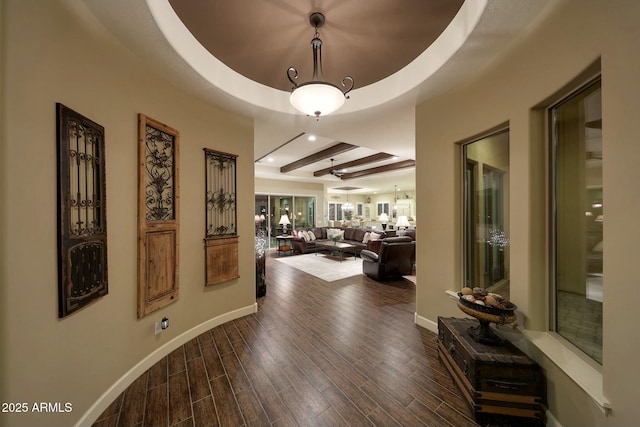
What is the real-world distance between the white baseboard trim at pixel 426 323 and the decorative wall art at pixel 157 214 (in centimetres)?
293

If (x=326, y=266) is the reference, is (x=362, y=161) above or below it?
above

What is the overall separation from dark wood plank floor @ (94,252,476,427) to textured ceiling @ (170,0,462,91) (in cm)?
309

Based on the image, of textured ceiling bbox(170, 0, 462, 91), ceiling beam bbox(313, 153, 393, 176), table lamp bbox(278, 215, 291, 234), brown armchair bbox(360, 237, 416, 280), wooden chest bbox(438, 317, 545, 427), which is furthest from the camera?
table lamp bbox(278, 215, 291, 234)

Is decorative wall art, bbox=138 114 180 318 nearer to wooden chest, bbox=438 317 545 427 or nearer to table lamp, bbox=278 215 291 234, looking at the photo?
wooden chest, bbox=438 317 545 427

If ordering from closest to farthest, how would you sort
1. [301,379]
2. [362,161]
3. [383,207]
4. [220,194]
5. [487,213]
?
1. [301,379]
2. [487,213]
3. [220,194]
4. [362,161]
5. [383,207]

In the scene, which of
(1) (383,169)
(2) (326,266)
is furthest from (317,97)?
(1) (383,169)

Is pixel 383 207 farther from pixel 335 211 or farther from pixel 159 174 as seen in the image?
pixel 159 174

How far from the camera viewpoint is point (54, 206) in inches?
53.1

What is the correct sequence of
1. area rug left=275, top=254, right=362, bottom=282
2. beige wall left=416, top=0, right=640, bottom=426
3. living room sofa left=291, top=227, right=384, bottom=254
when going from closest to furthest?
beige wall left=416, top=0, right=640, bottom=426 → area rug left=275, top=254, right=362, bottom=282 → living room sofa left=291, top=227, right=384, bottom=254

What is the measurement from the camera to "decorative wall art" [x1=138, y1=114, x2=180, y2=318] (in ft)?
6.77

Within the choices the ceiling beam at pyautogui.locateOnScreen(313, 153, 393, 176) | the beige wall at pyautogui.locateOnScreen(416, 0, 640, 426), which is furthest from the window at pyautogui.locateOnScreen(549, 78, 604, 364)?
the ceiling beam at pyautogui.locateOnScreen(313, 153, 393, 176)

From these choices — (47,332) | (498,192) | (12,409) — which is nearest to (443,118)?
(498,192)

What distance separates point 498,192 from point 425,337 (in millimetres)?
1816

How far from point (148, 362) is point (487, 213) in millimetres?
3718
